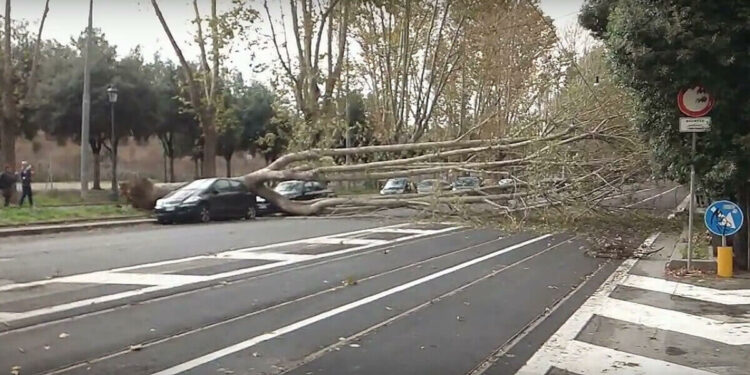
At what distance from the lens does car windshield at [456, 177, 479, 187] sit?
985 inches

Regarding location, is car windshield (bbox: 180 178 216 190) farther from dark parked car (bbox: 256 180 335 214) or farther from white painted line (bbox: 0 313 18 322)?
white painted line (bbox: 0 313 18 322)

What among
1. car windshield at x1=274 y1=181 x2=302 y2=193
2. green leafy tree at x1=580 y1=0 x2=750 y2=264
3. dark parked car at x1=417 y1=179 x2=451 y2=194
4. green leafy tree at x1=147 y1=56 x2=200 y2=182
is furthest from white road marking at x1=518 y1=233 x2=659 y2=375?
green leafy tree at x1=147 y1=56 x2=200 y2=182

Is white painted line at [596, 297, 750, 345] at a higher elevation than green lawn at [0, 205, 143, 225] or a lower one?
lower

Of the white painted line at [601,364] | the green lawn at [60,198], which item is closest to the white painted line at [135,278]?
the white painted line at [601,364]

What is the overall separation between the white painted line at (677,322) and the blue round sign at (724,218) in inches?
106

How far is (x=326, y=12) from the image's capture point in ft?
95.7

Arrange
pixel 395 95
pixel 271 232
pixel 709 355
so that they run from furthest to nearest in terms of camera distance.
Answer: pixel 395 95
pixel 271 232
pixel 709 355

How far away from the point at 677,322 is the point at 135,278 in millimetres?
7353

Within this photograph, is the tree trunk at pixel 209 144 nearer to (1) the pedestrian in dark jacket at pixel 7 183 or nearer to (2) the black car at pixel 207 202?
(2) the black car at pixel 207 202

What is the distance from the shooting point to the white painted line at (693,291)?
36.0ft

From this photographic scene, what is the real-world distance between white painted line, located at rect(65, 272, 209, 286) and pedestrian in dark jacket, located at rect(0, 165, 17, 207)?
1467 cm

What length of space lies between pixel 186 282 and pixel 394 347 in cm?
494

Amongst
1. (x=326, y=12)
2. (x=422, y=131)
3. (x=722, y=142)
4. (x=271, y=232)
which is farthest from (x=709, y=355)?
(x=422, y=131)

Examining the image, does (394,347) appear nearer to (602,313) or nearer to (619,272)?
(602,313)
